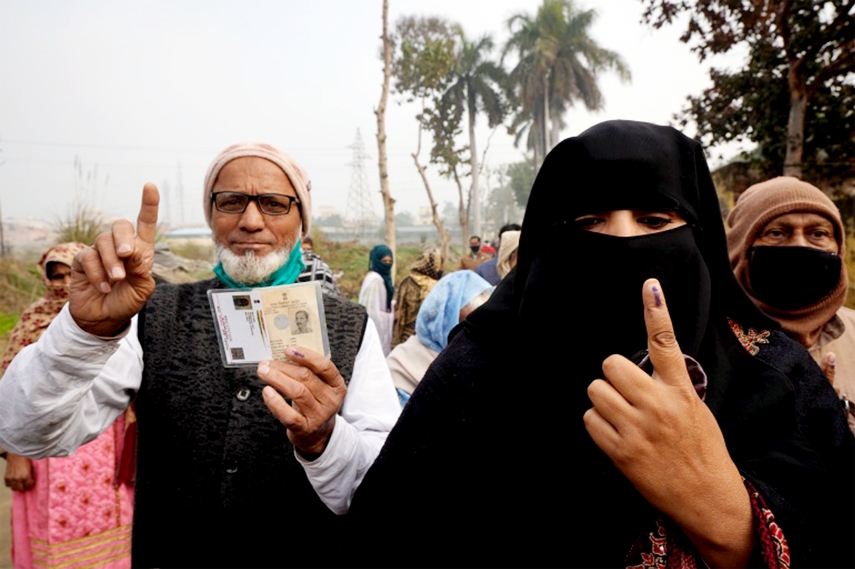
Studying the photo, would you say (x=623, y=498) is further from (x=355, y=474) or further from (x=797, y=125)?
(x=797, y=125)

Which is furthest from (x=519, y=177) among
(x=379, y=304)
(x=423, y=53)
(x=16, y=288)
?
(x=379, y=304)

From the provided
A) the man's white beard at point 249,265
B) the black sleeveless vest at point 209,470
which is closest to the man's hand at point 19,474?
the black sleeveless vest at point 209,470

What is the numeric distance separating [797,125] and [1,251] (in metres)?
15.8

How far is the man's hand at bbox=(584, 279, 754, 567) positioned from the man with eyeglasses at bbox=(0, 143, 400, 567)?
0.68 m

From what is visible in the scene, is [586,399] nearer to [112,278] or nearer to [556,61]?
[112,278]

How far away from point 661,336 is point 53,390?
1.32 metres

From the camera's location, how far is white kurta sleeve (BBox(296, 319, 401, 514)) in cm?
133

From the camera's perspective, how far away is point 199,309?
62.5 inches

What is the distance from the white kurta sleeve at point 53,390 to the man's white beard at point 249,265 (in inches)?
16.5

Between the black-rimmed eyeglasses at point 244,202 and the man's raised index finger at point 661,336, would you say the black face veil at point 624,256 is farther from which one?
the black-rimmed eyeglasses at point 244,202

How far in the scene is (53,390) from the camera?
1188 mm

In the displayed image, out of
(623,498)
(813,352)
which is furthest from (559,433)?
(813,352)

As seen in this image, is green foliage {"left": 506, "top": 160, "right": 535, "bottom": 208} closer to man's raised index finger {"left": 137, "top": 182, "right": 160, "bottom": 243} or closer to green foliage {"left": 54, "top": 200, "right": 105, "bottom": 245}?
green foliage {"left": 54, "top": 200, "right": 105, "bottom": 245}

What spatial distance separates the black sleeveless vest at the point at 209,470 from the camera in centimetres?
142
